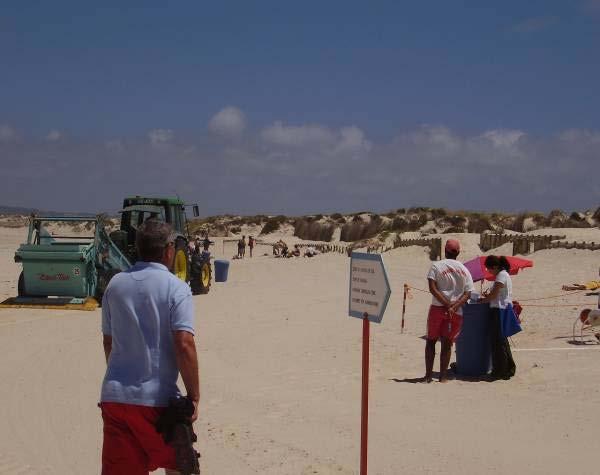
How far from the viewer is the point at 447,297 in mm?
7195

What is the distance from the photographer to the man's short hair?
10.9 feet

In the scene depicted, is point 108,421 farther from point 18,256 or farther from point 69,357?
point 18,256

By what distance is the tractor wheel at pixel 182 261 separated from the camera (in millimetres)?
14453

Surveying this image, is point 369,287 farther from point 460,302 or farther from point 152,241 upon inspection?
point 460,302

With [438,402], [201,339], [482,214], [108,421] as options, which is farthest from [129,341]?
[482,214]

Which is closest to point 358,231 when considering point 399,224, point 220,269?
point 399,224

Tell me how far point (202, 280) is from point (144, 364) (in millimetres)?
12480

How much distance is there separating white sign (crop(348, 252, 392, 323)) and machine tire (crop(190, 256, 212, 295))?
35.9 feet

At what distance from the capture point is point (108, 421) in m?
3.25

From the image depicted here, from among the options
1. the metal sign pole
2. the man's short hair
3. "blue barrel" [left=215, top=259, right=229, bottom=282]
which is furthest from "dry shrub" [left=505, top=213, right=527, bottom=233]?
the man's short hair

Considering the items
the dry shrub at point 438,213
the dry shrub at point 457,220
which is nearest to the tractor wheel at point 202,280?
the dry shrub at point 457,220

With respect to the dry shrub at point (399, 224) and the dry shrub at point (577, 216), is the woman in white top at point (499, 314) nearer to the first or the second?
the dry shrub at point (577, 216)

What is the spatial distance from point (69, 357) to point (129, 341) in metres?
5.51

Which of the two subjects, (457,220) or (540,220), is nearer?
(540,220)
